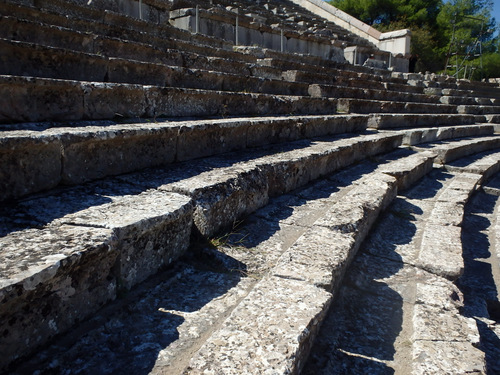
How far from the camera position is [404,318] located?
2.21m

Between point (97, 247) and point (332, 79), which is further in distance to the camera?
point (332, 79)

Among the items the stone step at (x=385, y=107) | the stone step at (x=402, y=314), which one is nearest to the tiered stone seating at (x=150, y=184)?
the stone step at (x=402, y=314)

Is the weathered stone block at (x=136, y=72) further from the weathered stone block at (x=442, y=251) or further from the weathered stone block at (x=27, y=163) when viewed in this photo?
the weathered stone block at (x=442, y=251)

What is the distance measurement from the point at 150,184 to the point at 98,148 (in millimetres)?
380

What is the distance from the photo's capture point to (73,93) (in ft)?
9.35

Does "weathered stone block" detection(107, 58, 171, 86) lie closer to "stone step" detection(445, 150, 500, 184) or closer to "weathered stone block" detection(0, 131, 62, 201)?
"weathered stone block" detection(0, 131, 62, 201)

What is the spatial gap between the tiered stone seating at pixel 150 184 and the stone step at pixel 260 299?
0.01 metres

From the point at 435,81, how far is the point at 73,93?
14.5 meters

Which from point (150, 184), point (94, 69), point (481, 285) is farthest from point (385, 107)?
point (150, 184)

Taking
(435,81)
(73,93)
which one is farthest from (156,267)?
(435,81)

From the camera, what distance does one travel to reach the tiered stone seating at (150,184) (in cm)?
145

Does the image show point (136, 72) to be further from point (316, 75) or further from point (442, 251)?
point (316, 75)

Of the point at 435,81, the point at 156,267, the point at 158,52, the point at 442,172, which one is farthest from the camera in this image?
the point at 435,81

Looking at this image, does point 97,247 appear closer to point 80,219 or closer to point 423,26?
point 80,219
